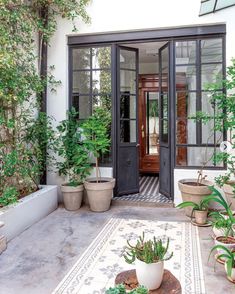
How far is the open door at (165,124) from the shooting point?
4.75m

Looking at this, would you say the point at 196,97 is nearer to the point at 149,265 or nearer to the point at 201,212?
the point at 201,212

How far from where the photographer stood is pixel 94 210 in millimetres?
4453

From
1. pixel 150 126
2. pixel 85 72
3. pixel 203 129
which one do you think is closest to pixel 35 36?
pixel 85 72

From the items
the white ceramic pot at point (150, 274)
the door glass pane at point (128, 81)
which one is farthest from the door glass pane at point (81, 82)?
the white ceramic pot at point (150, 274)

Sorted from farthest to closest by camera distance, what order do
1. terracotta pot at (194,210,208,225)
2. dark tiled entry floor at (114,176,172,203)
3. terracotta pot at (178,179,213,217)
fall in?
dark tiled entry floor at (114,176,172,203) < terracotta pot at (178,179,213,217) < terracotta pot at (194,210,208,225)

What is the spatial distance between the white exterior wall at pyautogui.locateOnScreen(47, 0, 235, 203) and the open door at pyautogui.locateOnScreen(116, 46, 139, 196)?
36 centimetres

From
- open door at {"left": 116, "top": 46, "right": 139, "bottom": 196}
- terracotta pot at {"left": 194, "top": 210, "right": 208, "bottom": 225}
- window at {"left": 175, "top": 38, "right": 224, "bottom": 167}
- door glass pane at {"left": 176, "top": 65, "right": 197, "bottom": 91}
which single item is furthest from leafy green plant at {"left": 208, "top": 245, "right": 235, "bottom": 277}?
door glass pane at {"left": 176, "top": 65, "right": 197, "bottom": 91}

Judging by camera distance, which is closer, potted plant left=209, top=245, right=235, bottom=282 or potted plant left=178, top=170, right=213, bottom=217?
potted plant left=209, top=245, right=235, bottom=282

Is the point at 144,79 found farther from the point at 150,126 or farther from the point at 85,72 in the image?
the point at 85,72

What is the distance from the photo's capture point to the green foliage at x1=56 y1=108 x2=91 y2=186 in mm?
4496

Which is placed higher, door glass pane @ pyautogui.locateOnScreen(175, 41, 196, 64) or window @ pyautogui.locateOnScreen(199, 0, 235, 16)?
window @ pyautogui.locateOnScreen(199, 0, 235, 16)

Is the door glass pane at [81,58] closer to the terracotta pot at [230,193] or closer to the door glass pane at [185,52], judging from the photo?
the door glass pane at [185,52]

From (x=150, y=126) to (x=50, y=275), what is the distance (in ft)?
16.6

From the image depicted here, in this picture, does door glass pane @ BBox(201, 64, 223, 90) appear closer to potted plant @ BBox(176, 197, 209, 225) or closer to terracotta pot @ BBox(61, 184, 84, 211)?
potted plant @ BBox(176, 197, 209, 225)
